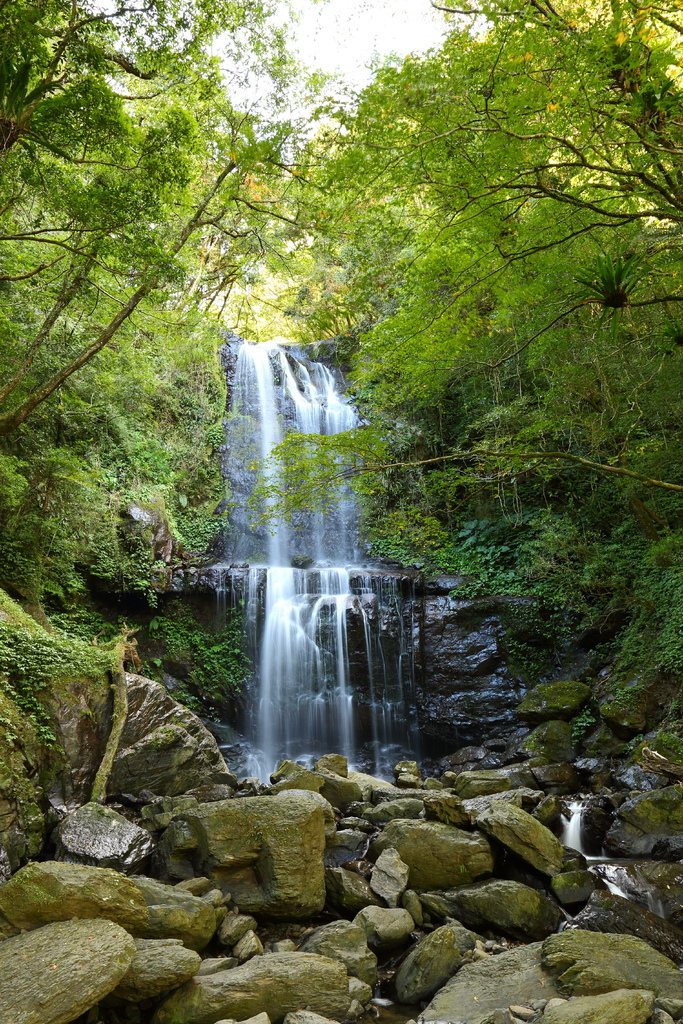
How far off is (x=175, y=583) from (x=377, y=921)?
798 cm

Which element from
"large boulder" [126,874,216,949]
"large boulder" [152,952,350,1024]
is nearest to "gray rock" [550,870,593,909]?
"large boulder" [152,952,350,1024]

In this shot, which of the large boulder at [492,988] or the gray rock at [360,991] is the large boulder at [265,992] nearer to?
the gray rock at [360,991]

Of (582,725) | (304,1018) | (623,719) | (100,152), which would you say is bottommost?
(304,1018)

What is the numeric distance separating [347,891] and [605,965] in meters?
2.07

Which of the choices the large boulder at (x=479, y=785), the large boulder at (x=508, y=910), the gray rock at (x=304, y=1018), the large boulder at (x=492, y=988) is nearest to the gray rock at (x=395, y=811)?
the large boulder at (x=479, y=785)

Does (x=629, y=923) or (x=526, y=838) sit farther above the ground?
(x=526, y=838)

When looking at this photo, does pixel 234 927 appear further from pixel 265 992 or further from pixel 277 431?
pixel 277 431

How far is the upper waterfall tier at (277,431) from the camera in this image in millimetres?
13836

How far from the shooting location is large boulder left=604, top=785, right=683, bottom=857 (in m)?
5.44

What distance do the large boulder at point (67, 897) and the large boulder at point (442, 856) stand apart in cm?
240

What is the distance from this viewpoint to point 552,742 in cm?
802

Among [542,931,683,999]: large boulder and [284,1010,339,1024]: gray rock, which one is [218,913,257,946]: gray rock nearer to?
[284,1010,339,1024]: gray rock

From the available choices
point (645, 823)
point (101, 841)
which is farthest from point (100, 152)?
point (645, 823)

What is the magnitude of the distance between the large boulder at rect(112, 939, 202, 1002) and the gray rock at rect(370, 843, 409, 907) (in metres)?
1.80
